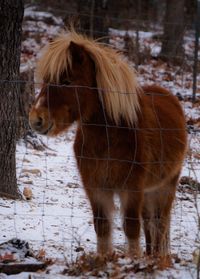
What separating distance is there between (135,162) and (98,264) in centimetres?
94

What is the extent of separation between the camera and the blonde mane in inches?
184

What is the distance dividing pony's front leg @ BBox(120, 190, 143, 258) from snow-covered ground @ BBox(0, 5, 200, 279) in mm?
361

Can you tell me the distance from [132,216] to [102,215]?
33cm

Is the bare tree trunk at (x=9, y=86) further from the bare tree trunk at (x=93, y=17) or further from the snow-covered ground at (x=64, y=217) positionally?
the bare tree trunk at (x=93, y=17)

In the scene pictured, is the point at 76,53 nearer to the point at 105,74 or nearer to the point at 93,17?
the point at 105,74

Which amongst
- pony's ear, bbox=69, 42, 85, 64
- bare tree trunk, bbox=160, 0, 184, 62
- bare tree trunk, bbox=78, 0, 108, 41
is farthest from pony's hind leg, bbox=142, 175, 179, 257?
bare tree trunk, bbox=160, 0, 184, 62

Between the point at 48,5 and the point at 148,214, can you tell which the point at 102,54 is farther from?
the point at 48,5

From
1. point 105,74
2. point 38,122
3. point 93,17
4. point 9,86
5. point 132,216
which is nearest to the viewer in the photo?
point 38,122

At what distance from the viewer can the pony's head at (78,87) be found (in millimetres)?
4594

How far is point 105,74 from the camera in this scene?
15.9ft

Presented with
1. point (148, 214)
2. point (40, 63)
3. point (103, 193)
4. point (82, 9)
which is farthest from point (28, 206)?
point (82, 9)

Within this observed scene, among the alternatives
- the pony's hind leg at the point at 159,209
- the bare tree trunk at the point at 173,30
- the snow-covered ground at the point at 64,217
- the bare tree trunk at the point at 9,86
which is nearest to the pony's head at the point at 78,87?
the snow-covered ground at the point at 64,217

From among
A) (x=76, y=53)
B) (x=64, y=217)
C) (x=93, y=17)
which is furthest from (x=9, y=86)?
(x=93, y=17)

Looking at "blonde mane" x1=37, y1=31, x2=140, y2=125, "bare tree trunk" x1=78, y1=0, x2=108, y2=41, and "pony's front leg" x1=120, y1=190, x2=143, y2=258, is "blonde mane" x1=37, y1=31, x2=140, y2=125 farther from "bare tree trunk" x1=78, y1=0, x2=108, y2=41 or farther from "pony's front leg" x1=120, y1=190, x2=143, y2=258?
"bare tree trunk" x1=78, y1=0, x2=108, y2=41
